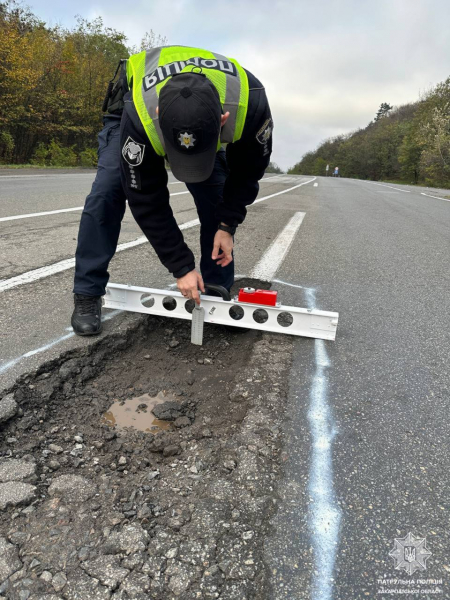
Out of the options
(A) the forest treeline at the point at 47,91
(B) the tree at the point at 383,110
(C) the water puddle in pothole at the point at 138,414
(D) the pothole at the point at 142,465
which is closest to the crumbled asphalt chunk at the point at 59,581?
(D) the pothole at the point at 142,465

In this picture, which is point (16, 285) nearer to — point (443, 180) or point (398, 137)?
point (443, 180)

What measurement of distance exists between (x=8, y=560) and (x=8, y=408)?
2.36ft

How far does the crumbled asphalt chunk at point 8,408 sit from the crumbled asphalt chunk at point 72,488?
16.7 inches

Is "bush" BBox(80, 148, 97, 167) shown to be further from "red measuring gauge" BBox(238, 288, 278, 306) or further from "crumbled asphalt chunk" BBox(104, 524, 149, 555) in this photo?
"crumbled asphalt chunk" BBox(104, 524, 149, 555)

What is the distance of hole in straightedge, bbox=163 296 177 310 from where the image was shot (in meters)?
2.65

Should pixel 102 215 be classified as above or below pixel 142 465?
above

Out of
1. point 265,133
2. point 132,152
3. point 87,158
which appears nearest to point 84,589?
point 132,152

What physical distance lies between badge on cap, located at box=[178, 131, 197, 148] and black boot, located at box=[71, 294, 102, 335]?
118 centimetres

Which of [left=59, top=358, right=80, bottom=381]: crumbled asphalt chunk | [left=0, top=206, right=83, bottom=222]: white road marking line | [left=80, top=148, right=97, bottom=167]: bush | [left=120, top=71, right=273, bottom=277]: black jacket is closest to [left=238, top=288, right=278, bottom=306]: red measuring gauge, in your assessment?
[left=120, top=71, right=273, bottom=277]: black jacket

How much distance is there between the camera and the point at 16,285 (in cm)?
293

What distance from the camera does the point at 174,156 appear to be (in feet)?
5.41

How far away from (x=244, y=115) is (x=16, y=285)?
203 centimetres

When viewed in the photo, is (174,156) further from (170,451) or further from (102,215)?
(170,451)

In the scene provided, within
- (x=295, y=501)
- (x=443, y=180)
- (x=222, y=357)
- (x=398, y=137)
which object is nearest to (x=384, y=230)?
(x=222, y=357)
